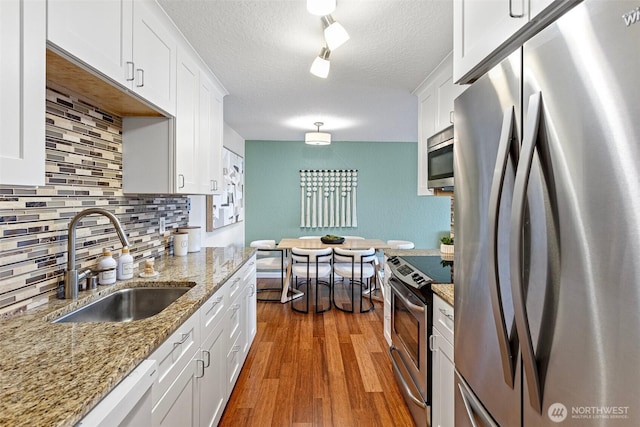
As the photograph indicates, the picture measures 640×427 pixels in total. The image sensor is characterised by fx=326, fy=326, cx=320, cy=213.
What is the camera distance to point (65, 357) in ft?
3.05

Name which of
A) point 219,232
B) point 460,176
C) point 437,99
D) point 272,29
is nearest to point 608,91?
point 460,176

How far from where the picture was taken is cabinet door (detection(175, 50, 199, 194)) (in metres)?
2.06

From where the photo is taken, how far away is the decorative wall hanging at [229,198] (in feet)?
12.4

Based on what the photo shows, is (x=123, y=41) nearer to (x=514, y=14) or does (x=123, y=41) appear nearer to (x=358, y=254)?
(x=514, y=14)

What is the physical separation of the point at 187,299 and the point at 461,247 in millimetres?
1176

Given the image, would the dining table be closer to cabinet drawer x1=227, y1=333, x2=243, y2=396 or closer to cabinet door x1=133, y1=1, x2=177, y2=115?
cabinet drawer x1=227, y1=333, x2=243, y2=396

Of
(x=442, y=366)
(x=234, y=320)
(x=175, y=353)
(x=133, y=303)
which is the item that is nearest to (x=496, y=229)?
(x=442, y=366)

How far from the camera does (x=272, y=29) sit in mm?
1916

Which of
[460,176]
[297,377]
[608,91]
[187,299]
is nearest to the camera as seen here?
[608,91]

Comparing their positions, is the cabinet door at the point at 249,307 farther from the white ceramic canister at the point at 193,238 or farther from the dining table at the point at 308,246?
the dining table at the point at 308,246

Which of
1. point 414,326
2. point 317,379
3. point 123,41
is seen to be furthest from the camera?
point 317,379

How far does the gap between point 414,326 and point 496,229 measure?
1283 mm

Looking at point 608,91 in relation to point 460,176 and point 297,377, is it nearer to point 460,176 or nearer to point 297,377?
point 460,176

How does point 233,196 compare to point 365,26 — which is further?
point 233,196
